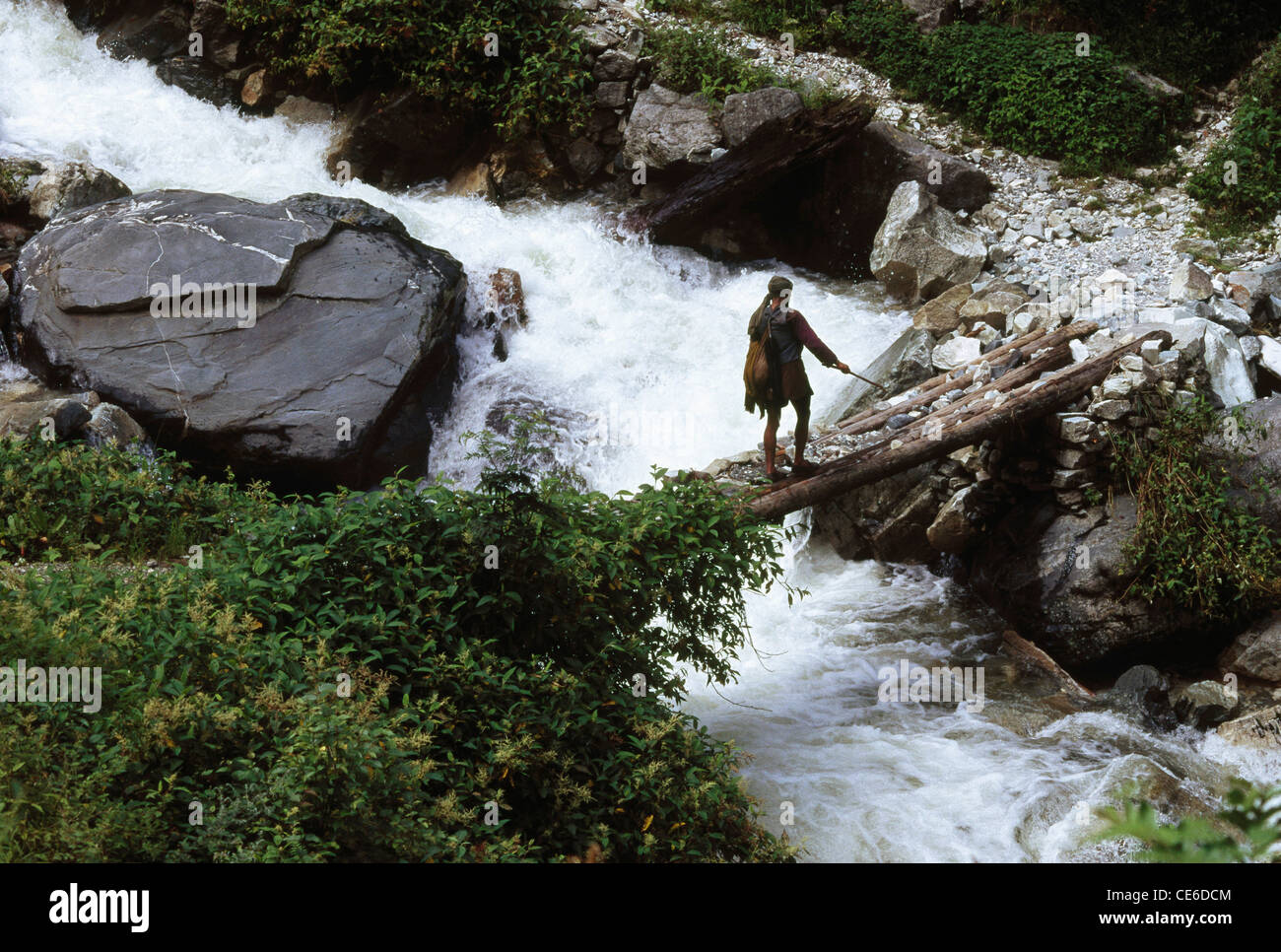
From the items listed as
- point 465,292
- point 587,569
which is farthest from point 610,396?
point 587,569

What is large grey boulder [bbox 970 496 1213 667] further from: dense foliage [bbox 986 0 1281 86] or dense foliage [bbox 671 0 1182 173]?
dense foliage [bbox 986 0 1281 86]

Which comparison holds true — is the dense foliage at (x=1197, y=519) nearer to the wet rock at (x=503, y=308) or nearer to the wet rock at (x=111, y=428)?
the wet rock at (x=503, y=308)

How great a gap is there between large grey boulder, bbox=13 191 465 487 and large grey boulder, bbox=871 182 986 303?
5334 millimetres

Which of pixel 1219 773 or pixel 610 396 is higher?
pixel 610 396

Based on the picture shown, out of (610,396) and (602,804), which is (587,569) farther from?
(610,396)

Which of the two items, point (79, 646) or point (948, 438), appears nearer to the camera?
point (79, 646)

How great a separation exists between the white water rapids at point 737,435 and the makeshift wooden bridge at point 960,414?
1511 mm

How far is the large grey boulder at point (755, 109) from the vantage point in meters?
13.1

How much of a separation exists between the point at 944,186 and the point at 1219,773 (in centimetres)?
831

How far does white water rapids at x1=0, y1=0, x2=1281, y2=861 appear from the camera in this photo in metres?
6.80

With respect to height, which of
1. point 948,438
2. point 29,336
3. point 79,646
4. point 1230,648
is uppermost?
point 29,336

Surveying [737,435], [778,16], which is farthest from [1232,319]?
[778,16]

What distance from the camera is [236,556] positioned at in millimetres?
5871
